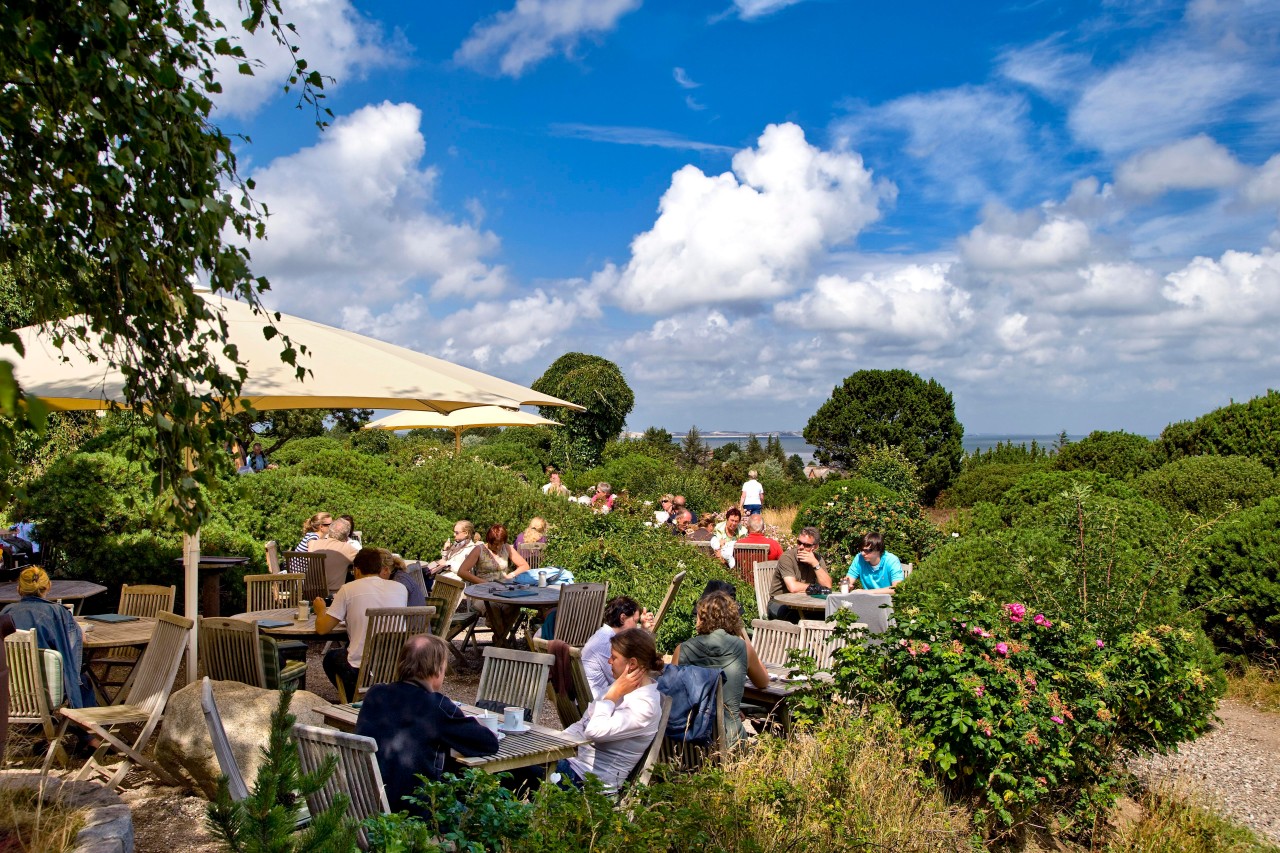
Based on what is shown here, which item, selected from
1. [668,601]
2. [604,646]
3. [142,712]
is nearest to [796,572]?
[668,601]

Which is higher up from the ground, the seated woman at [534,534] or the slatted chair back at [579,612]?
the seated woman at [534,534]

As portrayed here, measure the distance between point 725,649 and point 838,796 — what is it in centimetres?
108

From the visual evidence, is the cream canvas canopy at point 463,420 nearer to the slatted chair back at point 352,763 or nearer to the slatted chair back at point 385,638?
the slatted chair back at point 385,638

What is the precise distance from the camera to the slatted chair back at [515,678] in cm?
468

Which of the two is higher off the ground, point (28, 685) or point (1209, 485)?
point (1209, 485)

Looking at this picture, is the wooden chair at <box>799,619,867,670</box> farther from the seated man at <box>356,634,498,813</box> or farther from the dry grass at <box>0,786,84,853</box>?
the dry grass at <box>0,786,84,853</box>

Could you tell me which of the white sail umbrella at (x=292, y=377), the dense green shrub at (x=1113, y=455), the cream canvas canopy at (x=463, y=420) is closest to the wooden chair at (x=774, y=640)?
the white sail umbrella at (x=292, y=377)

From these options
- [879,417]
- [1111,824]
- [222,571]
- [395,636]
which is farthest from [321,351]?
[879,417]

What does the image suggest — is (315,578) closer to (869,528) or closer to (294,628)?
(294,628)

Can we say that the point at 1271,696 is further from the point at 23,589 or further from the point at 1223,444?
the point at 23,589

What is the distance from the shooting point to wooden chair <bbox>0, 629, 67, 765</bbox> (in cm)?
465

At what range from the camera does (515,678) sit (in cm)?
478

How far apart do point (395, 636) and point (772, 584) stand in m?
3.95

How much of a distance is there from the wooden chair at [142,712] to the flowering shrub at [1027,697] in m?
3.35
